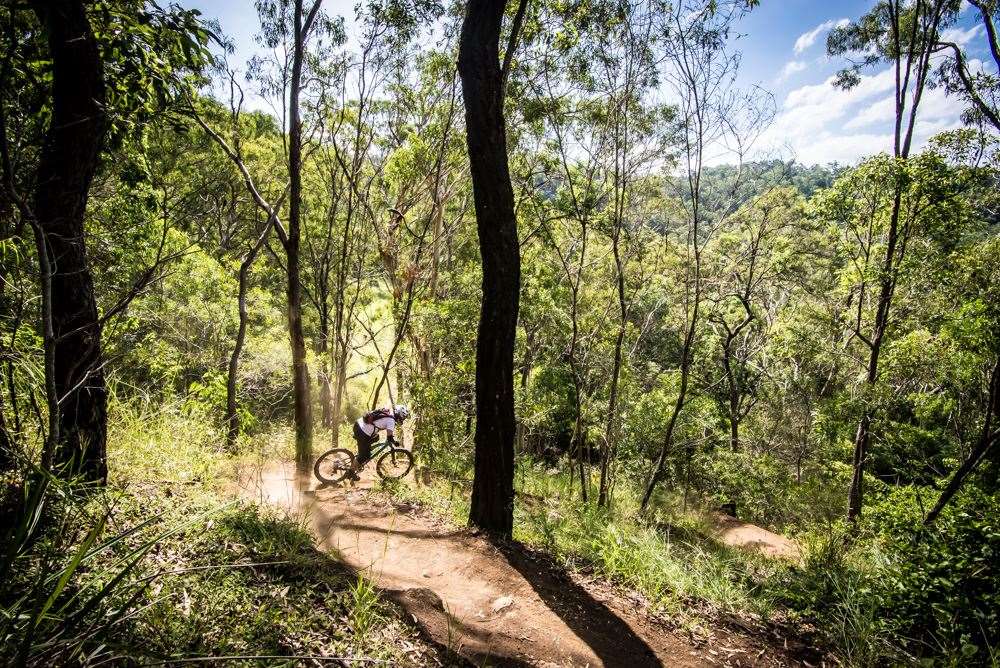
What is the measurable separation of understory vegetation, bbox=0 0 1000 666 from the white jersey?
75cm

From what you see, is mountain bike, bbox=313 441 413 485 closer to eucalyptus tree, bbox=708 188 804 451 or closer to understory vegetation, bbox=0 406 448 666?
understory vegetation, bbox=0 406 448 666

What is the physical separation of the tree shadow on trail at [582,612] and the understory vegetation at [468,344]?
0.34 meters

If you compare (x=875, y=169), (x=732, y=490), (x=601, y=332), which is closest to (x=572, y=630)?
(x=875, y=169)

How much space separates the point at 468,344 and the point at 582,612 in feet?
21.2

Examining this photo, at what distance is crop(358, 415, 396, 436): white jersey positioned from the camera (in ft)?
24.9

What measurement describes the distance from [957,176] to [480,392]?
9.77 m

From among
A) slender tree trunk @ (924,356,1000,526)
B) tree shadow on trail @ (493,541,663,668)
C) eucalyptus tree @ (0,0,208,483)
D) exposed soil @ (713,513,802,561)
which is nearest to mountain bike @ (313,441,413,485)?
tree shadow on trail @ (493,541,663,668)

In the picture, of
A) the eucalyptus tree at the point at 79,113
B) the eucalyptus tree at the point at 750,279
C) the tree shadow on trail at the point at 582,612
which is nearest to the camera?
the eucalyptus tree at the point at 79,113

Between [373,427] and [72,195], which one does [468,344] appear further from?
[72,195]

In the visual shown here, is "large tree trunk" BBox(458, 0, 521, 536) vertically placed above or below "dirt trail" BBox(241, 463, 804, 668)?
above

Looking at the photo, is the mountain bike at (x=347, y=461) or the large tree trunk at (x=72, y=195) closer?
the large tree trunk at (x=72, y=195)

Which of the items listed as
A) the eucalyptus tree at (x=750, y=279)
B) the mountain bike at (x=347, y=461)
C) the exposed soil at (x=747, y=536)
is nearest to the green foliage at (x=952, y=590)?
the mountain bike at (x=347, y=461)

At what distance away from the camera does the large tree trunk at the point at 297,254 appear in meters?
6.44

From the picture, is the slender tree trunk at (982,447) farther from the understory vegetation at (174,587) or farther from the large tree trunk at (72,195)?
the large tree trunk at (72,195)
